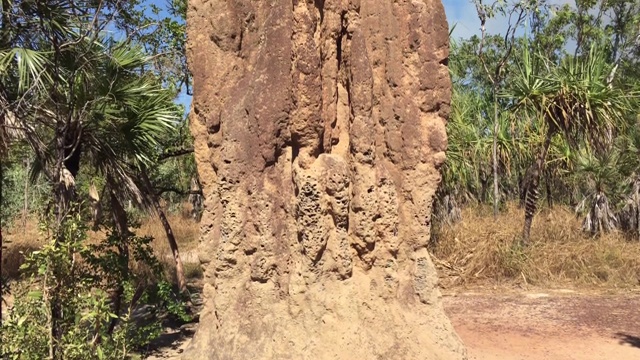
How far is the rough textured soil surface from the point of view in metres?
5.96

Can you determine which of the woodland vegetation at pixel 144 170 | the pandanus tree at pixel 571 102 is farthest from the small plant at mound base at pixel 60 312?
the pandanus tree at pixel 571 102

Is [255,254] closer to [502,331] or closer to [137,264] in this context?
[502,331]

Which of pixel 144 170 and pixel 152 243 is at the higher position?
pixel 144 170

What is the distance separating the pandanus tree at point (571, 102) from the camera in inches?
364

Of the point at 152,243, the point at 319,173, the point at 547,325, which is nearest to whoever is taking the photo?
the point at 319,173

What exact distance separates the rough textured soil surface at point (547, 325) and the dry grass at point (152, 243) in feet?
16.3

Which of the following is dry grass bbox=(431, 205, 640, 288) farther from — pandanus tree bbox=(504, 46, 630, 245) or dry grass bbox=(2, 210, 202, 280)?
dry grass bbox=(2, 210, 202, 280)

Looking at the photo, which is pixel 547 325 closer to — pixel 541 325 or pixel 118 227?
pixel 541 325

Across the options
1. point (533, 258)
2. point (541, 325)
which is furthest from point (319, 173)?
point (533, 258)

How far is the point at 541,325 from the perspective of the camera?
23.0 ft

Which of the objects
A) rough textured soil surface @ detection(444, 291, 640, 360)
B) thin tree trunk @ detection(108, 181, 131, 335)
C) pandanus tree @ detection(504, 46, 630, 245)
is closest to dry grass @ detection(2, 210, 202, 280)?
thin tree trunk @ detection(108, 181, 131, 335)

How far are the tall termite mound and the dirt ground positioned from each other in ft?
6.67

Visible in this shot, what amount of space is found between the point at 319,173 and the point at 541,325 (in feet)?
14.6

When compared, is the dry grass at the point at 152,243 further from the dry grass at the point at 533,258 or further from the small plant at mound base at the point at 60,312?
the dry grass at the point at 533,258
